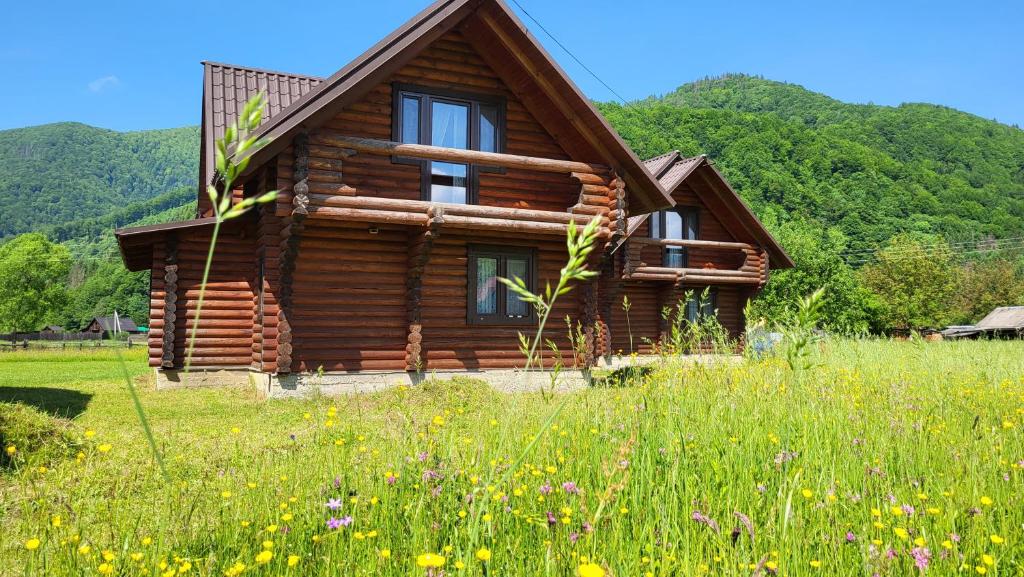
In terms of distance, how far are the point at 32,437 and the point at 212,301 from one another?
22.3 feet

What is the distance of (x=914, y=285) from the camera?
45.0 metres

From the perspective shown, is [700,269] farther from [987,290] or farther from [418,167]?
[987,290]

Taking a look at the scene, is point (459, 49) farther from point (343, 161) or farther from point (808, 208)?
point (808, 208)

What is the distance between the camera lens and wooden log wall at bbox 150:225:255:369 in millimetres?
12547

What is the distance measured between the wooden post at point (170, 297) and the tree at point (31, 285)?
172ft

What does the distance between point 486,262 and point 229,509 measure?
10.1 m

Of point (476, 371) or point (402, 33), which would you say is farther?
point (476, 371)

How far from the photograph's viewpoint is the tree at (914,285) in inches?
1737

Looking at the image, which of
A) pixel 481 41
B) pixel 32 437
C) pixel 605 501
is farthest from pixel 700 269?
pixel 605 501

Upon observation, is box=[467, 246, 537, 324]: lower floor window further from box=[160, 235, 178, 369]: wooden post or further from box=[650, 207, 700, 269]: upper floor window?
box=[650, 207, 700, 269]: upper floor window

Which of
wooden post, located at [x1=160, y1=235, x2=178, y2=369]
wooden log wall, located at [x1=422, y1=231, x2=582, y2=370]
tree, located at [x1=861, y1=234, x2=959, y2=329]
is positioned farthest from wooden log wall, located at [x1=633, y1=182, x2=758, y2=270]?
tree, located at [x1=861, y1=234, x2=959, y2=329]

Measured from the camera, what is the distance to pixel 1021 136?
8031 cm

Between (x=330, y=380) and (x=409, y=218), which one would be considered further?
(x=330, y=380)

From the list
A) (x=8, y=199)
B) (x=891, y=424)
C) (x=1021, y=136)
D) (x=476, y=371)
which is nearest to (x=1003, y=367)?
(x=891, y=424)
